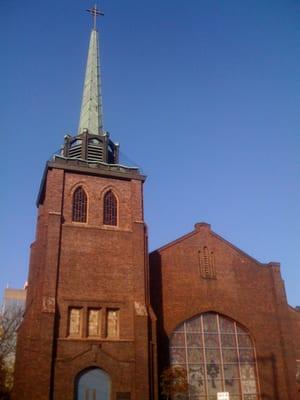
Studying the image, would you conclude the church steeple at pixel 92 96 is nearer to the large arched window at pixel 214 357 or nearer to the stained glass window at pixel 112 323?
the stained glass window at pixel 112 323

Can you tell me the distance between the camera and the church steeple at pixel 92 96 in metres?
32.0

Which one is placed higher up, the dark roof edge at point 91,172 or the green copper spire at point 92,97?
the green copper spire at point 92,97

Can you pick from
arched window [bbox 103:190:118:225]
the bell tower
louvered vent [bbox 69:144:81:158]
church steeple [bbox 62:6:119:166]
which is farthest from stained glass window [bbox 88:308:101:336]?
louvered vent [bbox 69:144:81:158]

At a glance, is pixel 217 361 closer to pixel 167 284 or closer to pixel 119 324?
pixel 167 284

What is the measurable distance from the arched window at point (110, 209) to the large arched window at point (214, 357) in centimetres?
748

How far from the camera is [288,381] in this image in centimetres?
2719

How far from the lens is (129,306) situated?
950 inches

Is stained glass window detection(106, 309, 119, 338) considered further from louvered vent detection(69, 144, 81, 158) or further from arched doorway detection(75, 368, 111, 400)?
louvered vent detection(69, 144, 81, 158)

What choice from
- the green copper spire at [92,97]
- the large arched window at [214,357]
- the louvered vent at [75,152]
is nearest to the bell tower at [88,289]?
the louvered vent at [75,152]

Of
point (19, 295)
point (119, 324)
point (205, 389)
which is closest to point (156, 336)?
point (119, 324)

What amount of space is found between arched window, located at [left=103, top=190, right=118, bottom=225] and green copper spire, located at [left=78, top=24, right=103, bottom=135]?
599 cm

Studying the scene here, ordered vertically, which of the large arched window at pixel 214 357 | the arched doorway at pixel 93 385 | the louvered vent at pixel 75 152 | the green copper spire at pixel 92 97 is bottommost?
the arched doorway at pixel 93 385

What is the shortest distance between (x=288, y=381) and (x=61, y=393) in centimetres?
1395

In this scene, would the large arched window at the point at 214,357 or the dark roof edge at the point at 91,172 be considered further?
the dark roof edge at the point at 91,172
